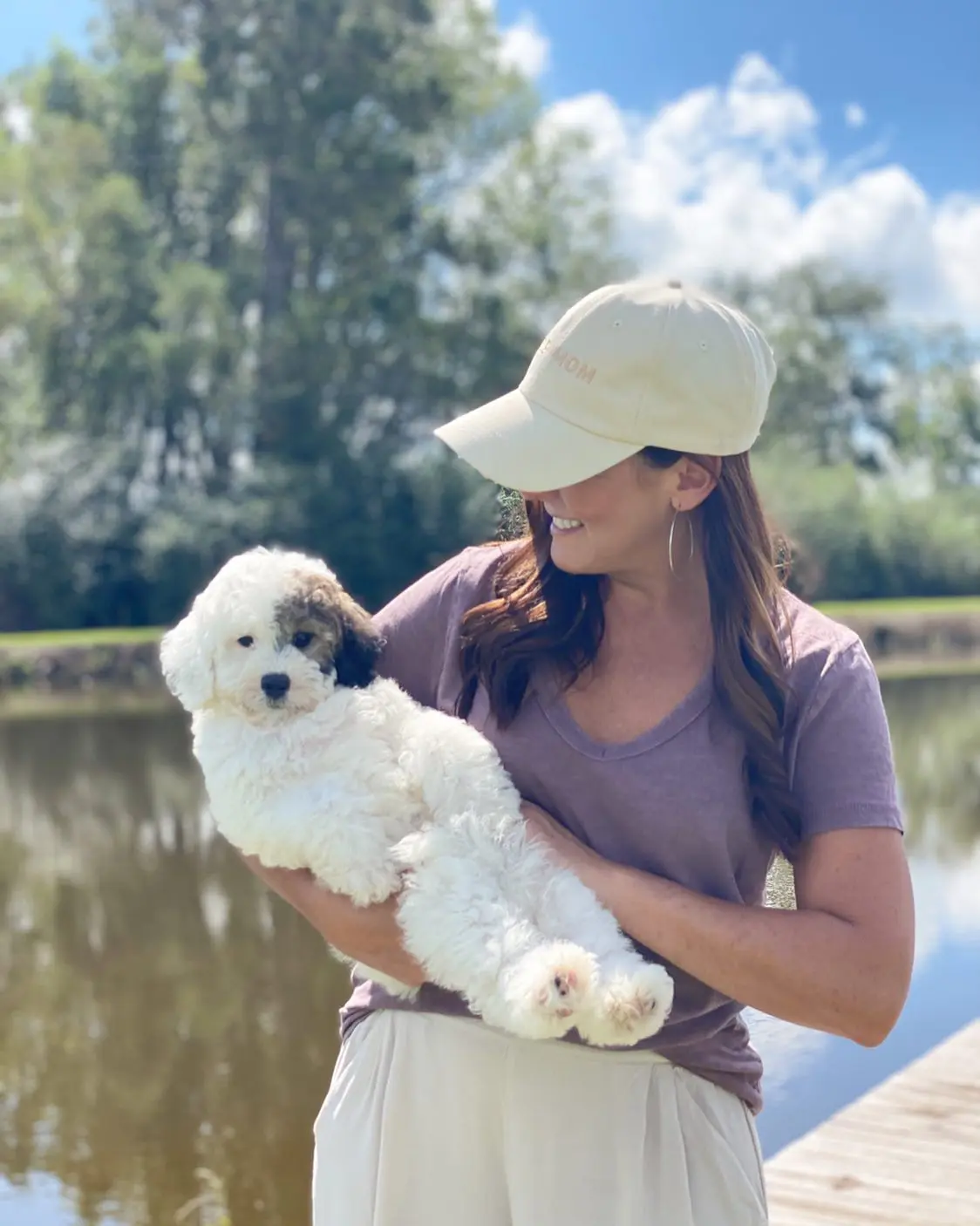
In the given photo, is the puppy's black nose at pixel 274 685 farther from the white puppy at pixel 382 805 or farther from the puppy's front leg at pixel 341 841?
the puppy's front leg at pixel 341 841

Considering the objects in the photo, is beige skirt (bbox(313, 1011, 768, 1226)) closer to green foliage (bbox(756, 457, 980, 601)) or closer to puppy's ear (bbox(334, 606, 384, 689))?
puppy's ear (bbox(334, 606, 384, 689))

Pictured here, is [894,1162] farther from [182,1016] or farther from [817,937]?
[182,1016]

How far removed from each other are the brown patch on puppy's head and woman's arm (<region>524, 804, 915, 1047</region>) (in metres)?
0.53

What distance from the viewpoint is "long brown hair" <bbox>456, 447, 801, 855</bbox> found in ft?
5.49

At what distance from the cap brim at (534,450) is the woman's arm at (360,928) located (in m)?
0.53

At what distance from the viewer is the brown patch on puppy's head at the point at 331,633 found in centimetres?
200

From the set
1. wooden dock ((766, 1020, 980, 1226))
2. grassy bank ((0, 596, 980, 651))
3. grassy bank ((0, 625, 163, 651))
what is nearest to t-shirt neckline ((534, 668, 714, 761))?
wooden dock ((766, 1020, 980, 1226))

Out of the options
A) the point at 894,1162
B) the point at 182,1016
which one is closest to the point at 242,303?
the point at 182,1016

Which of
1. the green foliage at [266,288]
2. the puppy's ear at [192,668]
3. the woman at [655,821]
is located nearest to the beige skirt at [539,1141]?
the woman at [655,821]

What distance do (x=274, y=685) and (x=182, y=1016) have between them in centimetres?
535

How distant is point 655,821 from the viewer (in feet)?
5.53

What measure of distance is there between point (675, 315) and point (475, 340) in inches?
1009

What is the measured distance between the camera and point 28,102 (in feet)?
95.7

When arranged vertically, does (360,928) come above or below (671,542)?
below
